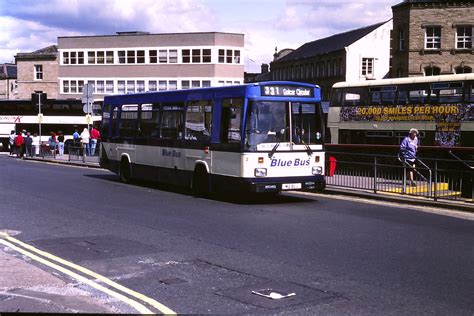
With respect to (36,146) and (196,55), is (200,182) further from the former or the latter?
(196,55)

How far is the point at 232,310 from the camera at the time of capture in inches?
231

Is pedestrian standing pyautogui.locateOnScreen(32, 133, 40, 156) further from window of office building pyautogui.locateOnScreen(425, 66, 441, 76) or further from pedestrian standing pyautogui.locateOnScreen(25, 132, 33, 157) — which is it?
window of office building pyautogui.locateOnScreen(425, 66, 441, 76)

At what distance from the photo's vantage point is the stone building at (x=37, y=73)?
77125 millimetres

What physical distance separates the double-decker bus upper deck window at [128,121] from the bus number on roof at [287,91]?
21.1 ft

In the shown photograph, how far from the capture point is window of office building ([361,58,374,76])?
70.9 meters

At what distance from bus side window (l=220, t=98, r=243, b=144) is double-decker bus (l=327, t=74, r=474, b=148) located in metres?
11.1

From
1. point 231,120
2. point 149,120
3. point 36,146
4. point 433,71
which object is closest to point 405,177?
point 231,120

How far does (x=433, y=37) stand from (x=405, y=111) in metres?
30.4

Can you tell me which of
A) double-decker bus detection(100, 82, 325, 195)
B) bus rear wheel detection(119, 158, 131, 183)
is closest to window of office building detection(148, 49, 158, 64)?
bus rear wheel detection(119, 158, 131, 183)

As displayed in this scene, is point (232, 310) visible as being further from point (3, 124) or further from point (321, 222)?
point (3, 124)

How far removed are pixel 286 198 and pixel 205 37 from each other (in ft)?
151

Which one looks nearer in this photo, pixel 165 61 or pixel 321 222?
pixel 321 222

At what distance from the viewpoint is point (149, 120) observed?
60.8 feet

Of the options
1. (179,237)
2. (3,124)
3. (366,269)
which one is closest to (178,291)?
(366,269)
